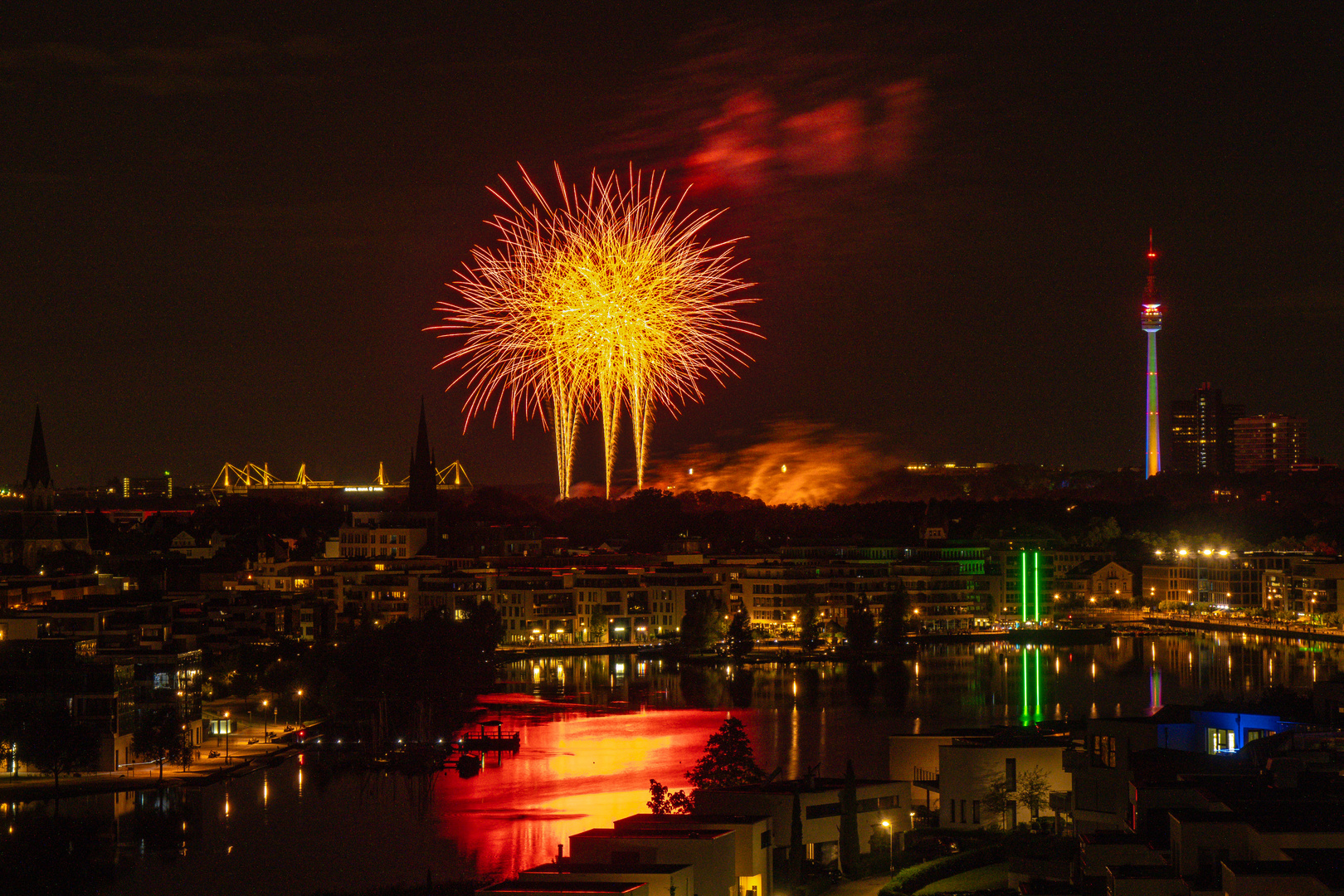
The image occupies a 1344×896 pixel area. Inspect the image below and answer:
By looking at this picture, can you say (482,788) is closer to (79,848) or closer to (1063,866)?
(79,848)

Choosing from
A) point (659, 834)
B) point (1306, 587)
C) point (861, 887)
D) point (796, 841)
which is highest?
point (1306, 587)

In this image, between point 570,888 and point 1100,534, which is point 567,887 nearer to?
point 570,888

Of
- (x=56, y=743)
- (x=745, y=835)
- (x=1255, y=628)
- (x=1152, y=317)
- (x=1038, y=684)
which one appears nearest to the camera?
(x=745, y=835)

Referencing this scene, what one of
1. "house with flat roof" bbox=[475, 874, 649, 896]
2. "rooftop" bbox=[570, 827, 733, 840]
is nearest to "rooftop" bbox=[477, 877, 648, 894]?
"house with flat roof" bbox=[475, 874, 649, 896]

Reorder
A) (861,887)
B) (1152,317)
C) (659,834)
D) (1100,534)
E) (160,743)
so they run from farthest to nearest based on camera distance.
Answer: (1152,317)
(1100,534)
(160,743)
(861,887)
(659,834)

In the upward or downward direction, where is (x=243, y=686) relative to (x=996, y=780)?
downward

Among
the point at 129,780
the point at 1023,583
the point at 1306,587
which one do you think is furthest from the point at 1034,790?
the point at 1306,587

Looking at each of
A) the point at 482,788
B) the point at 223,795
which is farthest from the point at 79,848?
the point at 482,788
